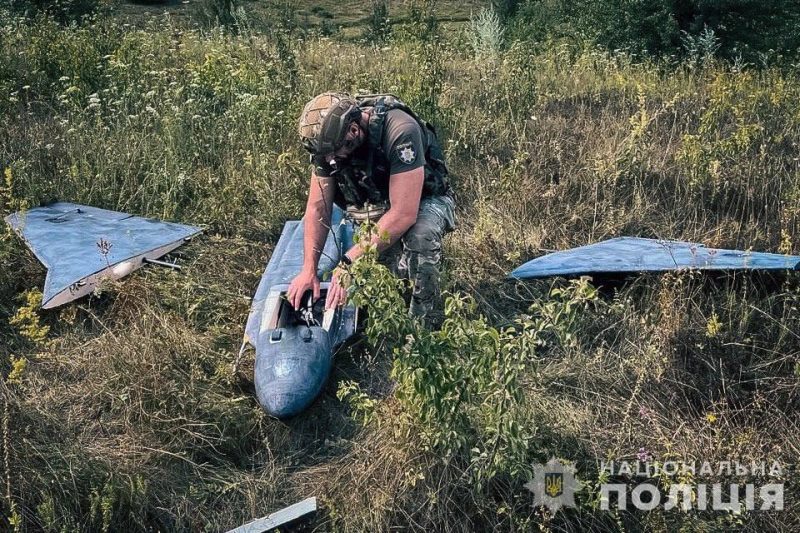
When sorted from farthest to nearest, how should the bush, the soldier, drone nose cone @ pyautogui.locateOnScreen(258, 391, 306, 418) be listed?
the bush < the soldier < drone nose cone @ pyautogui.locateOnScreen(258, 391, 306, 418)

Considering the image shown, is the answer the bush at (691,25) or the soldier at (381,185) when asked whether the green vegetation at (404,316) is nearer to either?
the soldier at (381,185)

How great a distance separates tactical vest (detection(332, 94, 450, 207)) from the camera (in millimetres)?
4371

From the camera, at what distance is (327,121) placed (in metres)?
4.11

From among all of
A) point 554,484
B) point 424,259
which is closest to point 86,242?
point 424,259

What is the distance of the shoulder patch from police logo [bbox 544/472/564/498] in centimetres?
180

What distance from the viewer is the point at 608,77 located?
26.5ft

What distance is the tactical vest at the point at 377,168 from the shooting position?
4371 millimetres

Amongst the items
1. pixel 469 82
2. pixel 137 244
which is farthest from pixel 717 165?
pixel 137 244

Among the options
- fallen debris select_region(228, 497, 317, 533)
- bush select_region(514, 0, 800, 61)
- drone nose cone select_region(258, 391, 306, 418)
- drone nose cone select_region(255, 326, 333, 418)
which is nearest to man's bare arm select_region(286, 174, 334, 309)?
drone nose cone select_region(255, 326, 333, 418)

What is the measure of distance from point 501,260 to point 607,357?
125cm

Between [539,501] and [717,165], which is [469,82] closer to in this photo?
[717,165]

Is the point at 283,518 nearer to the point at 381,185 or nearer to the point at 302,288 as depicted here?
the point at 302,288

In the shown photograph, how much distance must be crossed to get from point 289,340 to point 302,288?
33 cm

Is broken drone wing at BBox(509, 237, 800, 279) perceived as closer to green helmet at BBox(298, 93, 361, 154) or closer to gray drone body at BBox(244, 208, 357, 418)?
gray drone body at BBox(244, 208, 357, 418)
